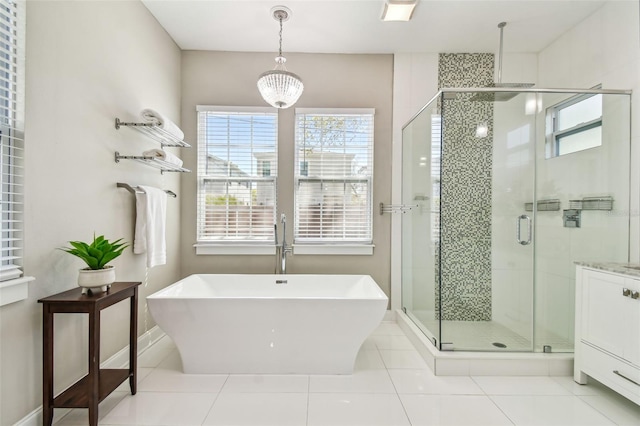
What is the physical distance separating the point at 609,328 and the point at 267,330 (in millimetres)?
2157

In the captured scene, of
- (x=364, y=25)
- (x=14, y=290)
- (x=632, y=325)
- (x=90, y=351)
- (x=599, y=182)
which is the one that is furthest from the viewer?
(x=364, y=25)

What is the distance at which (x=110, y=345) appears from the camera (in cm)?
215

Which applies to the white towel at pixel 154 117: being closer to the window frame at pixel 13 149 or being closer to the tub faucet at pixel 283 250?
the window frame at pixel 13 149

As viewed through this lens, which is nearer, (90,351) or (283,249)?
(90,351)

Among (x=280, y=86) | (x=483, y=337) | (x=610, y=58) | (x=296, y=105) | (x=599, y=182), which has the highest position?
(x=610, y=58)

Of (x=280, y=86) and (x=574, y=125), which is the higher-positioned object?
(x=280, y=86)

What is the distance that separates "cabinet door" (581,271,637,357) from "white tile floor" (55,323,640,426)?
37cm

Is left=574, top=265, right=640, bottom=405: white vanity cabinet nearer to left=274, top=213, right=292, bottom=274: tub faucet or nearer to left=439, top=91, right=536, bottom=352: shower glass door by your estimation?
left=439, top=91, right=536, bottom=352: shower glass door

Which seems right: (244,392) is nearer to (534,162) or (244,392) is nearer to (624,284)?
(624,284)

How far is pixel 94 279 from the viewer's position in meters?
1.62

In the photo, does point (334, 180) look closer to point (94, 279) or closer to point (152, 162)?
point (152, 162)

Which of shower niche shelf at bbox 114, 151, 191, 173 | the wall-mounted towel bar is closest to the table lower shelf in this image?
shower niche shelf at bbox 114, 151, 191, 173

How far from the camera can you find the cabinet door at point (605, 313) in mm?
1812

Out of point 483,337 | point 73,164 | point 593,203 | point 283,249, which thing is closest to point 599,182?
point 593,203
